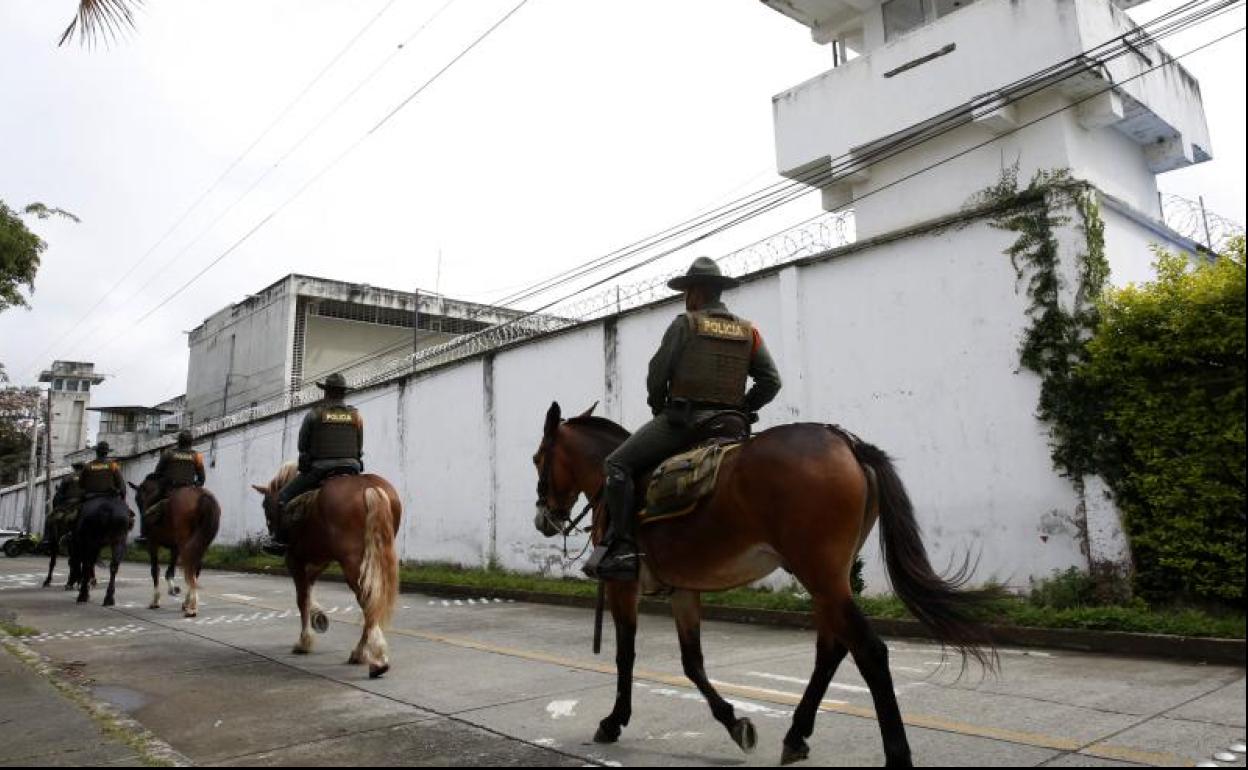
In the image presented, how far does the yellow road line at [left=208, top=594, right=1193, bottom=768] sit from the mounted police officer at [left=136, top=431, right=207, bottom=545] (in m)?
6.22

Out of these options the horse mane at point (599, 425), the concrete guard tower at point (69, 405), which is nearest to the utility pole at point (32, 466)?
the concrete guard tower at point (69, 405)

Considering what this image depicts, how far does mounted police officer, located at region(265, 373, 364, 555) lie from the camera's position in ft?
24.2

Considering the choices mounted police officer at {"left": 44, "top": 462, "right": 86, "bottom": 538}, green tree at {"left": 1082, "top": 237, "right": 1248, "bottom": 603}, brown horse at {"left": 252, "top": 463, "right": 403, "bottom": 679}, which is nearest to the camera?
brown horse at {"left": 252, "top": 463, "right": 403, "bottom": 679}

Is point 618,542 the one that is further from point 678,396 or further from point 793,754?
point 793,754

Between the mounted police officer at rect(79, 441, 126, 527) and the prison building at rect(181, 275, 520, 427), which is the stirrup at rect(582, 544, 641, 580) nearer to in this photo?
the mounted police officer at rect(79, 441, 126, 527)

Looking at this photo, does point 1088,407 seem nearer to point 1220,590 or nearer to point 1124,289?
point 1124,289

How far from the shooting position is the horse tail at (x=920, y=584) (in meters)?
3.47

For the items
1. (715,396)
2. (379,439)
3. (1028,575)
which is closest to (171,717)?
(715,396)

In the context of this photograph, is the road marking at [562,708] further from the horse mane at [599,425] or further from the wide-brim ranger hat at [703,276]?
the wide-brim ranger hat at [703,276]

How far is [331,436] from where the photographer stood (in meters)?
7.41

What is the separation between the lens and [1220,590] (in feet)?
21.4

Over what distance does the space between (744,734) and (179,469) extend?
10528 millimetres

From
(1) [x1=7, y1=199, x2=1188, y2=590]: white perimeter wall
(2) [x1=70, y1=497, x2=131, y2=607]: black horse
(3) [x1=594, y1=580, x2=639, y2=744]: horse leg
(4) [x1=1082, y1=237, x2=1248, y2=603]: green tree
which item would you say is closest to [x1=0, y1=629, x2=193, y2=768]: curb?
(3) [x1=594, y1=580, x2=639, y2=744]: horse leg

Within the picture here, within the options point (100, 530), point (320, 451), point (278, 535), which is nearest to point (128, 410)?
point (100, 530)
